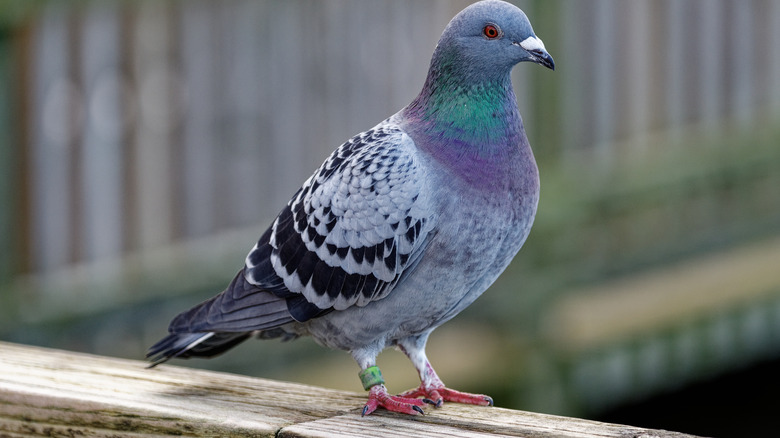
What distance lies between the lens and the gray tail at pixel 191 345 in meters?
2.84

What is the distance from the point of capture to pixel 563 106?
6125mm

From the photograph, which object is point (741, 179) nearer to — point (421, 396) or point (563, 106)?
point (563, 106)

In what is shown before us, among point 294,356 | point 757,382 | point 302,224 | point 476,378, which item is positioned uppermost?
point 302,224

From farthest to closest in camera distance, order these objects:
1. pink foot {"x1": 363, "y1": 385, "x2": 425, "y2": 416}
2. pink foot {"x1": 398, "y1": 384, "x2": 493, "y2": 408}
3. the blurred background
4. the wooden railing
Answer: the blurred background, pink foot {"x1": 398, "y1": 384, "x2": 493, "y2": 408}, pink foot {"x1": 363, "y1": 385, "x2": 425, "y2": 416}, the wooden railing

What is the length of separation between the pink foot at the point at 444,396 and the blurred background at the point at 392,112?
265 centimetres

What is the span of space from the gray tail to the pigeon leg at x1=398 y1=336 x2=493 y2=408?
426 millimetres

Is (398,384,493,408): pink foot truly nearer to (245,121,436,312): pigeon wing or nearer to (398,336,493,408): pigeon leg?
(398,336,493,408): pigeon leg

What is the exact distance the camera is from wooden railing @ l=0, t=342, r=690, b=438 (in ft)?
7.50

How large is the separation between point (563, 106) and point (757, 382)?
2629 mm

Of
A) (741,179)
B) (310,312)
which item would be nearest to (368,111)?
(741,179)

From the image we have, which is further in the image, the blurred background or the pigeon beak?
the blurred background

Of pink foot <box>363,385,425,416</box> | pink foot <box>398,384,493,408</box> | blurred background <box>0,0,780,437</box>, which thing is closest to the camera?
pink foot <box>363,385,425,416</box>

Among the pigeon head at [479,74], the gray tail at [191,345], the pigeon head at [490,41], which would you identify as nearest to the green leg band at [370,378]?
the gray tail at [191,345]

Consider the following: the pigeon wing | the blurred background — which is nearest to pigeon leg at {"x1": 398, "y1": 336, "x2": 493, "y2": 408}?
the pigeon wing
